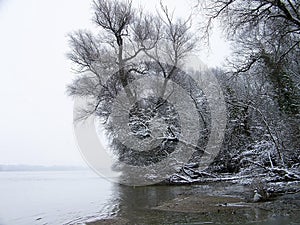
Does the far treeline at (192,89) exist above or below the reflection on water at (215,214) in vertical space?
above

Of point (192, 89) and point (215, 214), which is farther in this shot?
point (192, 89)

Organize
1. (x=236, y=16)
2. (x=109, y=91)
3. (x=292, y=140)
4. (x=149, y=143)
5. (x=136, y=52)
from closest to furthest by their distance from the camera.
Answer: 1. (x=236, y=16)
2. (x=292, y=140)
3. (x=149, y=143)
4. (x=109, y=91)
5. (x=136, y=52)

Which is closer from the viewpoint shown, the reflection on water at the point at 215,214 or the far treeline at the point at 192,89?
the reflection on water at the point at 215,214

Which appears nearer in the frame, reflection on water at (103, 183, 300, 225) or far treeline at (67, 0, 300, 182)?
reflection on water at (103, 183, 300, 225)

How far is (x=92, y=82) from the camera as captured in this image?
59.7 feet

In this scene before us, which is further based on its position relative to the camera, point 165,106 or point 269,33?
point 165,106

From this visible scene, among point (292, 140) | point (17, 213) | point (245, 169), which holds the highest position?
point (292, 140)

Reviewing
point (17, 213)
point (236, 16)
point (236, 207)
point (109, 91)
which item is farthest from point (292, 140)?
point (17, 213)

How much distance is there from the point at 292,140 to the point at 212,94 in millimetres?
6607

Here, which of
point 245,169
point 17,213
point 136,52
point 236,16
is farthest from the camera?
point 136,52

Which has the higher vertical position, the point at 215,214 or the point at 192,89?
the point at 192,89

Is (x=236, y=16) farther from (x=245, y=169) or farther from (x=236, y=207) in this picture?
(x=245, y=169)

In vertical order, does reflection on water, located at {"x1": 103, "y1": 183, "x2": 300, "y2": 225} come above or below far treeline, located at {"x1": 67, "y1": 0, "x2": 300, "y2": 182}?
below

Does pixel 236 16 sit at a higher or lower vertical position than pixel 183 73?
lower
